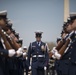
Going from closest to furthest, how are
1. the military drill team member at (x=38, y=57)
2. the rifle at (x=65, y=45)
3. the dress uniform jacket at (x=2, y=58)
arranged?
the dress uniform jacket at (x=2, y=58)
the rifle at (x=65, y=45)
the military drill team member at (x=38, y=57)

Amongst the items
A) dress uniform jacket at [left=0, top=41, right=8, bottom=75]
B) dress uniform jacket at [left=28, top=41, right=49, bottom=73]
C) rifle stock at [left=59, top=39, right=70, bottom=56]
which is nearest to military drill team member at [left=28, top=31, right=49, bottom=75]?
dress uniform jacket at [left=28, top=41, right=49, bottom=73]

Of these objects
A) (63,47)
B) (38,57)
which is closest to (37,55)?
(38,57)

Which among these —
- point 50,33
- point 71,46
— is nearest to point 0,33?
point 71,46

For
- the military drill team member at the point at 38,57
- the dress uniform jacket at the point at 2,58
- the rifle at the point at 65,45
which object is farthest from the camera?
the military drill team member at the point at 38,57

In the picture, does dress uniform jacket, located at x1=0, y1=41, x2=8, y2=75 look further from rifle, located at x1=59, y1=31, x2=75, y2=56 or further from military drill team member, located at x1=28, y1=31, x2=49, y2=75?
military drill team member, located at x1=28, y1=31, x2=49, y2=75

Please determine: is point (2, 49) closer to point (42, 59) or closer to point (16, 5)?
point (42, 59)

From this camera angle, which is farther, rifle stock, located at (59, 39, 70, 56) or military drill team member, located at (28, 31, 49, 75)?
military drill team member, located at (28, 31, 49, 75)

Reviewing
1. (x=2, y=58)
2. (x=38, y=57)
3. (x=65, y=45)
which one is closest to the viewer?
(x=2, y=58)

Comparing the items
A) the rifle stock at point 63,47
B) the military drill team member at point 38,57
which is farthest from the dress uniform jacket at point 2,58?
the military drill team member at point 38,57

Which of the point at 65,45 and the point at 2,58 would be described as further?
the point at 65,45

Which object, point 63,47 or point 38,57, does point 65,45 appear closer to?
point 63,47

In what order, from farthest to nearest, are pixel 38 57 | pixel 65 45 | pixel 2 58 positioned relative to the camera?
pixel 38 57 < pixel 65 45 < pixel 2 58

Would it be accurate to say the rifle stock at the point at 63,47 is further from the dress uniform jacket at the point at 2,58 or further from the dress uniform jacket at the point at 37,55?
the dress uniform jacket at the point at 37,55

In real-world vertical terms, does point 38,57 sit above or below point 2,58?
below
